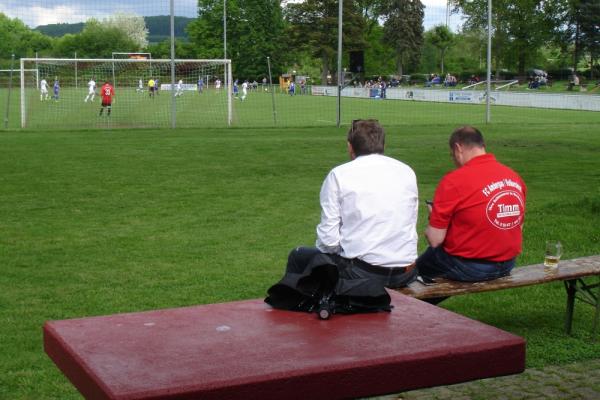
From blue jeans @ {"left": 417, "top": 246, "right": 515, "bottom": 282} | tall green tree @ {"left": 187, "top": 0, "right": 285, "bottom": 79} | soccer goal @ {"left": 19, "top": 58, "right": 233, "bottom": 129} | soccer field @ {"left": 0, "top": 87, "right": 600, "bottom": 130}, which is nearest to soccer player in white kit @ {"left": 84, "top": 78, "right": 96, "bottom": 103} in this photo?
soccer goal @ {"left": 19, "top": 58, "right": 233, "bottom": 129}

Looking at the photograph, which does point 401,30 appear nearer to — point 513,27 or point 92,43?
point 513,27

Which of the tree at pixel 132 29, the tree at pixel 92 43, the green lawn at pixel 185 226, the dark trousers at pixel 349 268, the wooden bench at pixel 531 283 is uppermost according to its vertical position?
the tree at pixel 132 29

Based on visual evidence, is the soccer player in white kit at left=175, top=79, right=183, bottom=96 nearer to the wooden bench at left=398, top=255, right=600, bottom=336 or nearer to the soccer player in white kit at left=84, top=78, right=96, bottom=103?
the soccer player in white kit at left=84, top=78, right=96, bottom=103

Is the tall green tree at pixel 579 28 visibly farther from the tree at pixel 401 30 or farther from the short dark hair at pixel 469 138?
the short dark hair at pixel 469 138

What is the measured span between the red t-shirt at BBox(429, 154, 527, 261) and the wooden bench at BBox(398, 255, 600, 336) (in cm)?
19

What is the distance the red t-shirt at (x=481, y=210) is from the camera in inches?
231

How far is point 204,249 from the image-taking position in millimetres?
9891

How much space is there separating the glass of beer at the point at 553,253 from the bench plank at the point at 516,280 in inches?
1.5

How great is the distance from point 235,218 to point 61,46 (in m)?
36.4

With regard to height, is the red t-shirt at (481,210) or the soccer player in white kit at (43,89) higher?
the soccer player in white kit at (43,89)

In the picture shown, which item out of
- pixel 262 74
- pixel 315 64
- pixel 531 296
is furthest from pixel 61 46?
pixel 531 296

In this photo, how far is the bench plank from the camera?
19.0 ft

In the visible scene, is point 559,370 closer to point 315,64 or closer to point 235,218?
point 235,218

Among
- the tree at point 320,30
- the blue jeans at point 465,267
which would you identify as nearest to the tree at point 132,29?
the tree at point 320,30
